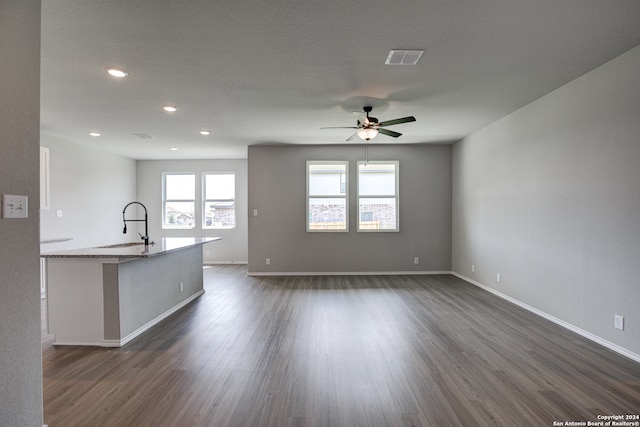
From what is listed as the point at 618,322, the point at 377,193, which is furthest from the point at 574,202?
the point at 377,193

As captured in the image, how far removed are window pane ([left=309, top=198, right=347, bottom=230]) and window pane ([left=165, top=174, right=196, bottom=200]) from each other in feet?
11.5

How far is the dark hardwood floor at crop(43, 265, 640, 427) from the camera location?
2.06 m

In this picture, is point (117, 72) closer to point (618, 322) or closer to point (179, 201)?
point (618, 322)

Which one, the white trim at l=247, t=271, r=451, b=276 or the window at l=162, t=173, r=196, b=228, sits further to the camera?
the window at l=162, t=173, r=196, b=228

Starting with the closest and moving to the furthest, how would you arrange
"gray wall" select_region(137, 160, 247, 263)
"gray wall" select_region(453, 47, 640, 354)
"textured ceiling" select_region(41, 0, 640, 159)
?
"textured ceiling" select_region(41, 0, 640, 159) < "gray wall" select_region(453, 47, 640, 354) < "gray wall" select_region(137, 160, 247, 263)

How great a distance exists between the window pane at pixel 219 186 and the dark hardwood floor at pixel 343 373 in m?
4.52

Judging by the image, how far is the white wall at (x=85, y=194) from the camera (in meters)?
5.80

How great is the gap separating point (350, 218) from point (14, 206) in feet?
18.4

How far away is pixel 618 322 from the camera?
117 inches

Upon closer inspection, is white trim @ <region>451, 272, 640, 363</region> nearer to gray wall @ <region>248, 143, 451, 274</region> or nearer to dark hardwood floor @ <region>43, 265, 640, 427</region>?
dark hardwood floor @ <region>43, 265, 640, 427</region>

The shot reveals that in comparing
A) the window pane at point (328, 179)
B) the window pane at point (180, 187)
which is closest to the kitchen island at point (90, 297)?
the window pane at point (328, 179)

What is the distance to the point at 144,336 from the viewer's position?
11.2ft
